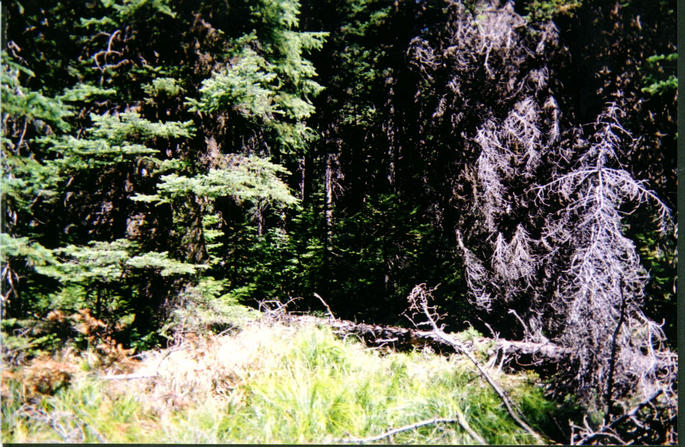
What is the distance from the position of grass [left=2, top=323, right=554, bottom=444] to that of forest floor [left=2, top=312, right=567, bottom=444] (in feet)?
0.03

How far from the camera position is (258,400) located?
373 cm

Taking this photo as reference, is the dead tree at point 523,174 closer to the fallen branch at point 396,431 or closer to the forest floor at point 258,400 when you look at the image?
the forest floor at point 258,400

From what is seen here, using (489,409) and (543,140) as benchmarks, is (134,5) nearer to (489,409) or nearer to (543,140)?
(543,140)

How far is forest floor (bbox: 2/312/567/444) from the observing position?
3352 mm

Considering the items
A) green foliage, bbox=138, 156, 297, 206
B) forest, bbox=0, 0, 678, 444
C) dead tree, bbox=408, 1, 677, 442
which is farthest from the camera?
green foliage, bbox=138, 156, 297, 206

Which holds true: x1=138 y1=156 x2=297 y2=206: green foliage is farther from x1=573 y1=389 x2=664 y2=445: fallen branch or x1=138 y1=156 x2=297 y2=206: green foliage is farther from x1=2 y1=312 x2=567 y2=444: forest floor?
x1=573 y1=389 x2=664 y2=445: fallen branch

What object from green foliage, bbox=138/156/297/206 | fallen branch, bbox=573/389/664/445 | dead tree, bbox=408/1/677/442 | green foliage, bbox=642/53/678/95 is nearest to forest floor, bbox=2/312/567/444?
fallen branch, bbox=573/389/664/445

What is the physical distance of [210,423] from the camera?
3.41 metres

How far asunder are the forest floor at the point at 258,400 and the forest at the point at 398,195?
25mm

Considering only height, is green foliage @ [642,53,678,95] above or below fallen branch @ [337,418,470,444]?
above

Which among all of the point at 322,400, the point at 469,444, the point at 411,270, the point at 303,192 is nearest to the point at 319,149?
the point at 303,192

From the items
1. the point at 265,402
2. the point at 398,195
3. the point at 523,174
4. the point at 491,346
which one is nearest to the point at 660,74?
the point at 523,174

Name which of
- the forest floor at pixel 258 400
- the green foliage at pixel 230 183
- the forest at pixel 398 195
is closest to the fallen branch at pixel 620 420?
the forest at pixel 398 195

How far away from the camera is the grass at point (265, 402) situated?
3352 millimetres
